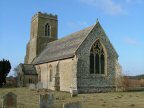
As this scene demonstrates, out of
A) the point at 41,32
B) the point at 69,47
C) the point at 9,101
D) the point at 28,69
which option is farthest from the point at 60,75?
the point at 9,101

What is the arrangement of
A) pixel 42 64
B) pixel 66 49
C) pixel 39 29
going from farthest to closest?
1. pixel 39 29
2. pixel 42 64
3. pixel 66 49

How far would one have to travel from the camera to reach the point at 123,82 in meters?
37.8

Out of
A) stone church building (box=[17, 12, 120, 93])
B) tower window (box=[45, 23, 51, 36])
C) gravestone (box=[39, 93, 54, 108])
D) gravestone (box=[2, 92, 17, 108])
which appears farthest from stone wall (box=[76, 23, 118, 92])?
tower window (box=[45, 23, 51, 36])

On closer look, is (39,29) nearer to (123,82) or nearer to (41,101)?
(123,82)

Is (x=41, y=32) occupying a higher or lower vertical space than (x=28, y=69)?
higher

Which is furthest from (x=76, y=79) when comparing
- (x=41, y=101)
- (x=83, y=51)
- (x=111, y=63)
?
(x=41, y=101)

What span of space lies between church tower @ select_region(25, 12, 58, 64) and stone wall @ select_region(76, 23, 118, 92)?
19.4 m

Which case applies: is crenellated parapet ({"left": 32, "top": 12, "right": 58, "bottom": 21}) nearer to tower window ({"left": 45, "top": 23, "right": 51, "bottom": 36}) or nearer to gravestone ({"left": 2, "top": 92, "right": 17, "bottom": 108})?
tower window ({"left": 45, "top": 23, "right": 51, "bottom": 36})

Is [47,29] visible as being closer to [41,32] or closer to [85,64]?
[41,32]

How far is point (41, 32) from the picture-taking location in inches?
2175

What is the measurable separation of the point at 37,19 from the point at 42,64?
12.5 metres

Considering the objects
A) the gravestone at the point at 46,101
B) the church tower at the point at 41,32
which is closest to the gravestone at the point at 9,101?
the gravestone at the point at 46,101

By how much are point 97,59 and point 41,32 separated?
2136 centimetres

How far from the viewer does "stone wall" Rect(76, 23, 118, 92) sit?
35.0 meters
